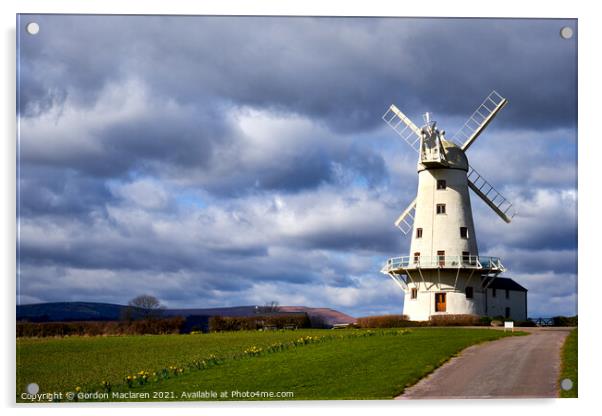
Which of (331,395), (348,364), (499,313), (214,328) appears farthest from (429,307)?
(331,395)

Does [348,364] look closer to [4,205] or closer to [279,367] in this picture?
[279,367]

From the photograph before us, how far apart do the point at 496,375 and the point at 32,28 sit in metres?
12.1

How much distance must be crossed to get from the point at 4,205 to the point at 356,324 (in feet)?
61.4

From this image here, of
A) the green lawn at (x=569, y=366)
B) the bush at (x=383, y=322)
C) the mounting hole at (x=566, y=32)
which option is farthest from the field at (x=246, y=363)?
the mounting hole at (x=566, y=32)

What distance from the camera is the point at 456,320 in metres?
35.8

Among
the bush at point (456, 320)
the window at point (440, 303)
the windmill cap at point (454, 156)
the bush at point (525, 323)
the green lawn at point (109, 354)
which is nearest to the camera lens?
the green lawn at point (109, 354)

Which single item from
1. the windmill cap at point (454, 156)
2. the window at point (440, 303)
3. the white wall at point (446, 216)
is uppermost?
the windmill cap at point (454, 156)

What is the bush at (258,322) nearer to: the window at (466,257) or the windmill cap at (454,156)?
the window at (466,257)

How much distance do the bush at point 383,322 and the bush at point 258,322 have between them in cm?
213

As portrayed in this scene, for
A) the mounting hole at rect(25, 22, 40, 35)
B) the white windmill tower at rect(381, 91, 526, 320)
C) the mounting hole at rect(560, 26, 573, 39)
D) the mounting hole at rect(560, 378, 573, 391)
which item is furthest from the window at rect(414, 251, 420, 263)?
the mounting hole at rect(25, 22, 40, 35)

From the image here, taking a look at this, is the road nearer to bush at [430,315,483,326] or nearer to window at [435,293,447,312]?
bush at [430,315,483,326]

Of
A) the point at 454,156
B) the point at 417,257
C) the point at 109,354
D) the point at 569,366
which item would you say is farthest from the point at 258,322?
the point at 569,366

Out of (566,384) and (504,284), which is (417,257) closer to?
(504,284)

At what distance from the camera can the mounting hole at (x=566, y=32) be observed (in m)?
18.1
